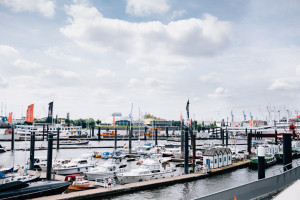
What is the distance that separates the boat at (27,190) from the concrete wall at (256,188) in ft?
58.5

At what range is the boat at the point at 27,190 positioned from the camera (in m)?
22.6

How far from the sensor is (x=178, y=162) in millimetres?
52000

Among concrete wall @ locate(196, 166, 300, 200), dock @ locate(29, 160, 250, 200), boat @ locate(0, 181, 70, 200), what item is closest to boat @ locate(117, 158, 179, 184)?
dock @ locate(29, 160, 250, 200)

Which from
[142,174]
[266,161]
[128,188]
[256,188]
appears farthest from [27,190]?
[266,161]

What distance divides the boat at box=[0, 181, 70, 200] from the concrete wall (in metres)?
17.8

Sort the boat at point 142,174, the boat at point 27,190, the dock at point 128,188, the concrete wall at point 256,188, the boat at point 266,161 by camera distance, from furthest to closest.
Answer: the boat at point 266,161 < the boat at point 142,174 < the dock at point 128,188 < the boat at point 27,190 < the concrete wall at point 256,188

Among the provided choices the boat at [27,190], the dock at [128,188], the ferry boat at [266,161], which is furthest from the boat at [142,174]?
the ferry boat at [266,161]

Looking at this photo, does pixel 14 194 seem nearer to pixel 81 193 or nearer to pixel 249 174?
pixel 81 193

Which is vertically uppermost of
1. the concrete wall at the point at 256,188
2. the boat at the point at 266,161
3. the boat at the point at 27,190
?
the concrete wall at the point at 256,188

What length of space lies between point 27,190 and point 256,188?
64.5 ft

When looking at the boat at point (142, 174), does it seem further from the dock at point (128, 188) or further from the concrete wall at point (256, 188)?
the concrete wall at point (256, 188)

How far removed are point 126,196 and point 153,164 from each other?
10938 millimetres

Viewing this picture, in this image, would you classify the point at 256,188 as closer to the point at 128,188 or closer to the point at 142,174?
the point at 128,188

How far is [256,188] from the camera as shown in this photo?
54.0 ft
